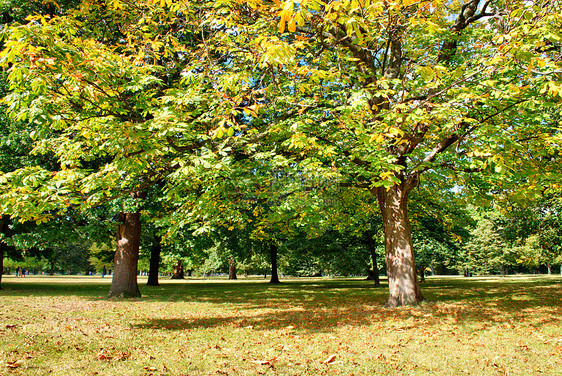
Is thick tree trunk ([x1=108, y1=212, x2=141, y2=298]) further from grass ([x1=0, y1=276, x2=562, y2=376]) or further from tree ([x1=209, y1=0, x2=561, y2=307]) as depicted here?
tree ([x1=209, y1=0, x2=561, y2=307])

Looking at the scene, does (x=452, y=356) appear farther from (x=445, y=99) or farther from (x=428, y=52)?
(x=428, y=52)

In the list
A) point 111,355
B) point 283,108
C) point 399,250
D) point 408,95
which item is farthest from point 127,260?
point 408,95

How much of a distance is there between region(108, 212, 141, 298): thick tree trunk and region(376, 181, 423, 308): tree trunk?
10.7 metres

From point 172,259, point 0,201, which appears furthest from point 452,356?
point 172,259

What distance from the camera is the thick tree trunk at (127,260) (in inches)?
591

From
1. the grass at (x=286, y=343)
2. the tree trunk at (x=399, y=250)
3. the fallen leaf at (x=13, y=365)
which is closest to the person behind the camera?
the fallen leaf at (x=13, y=365)

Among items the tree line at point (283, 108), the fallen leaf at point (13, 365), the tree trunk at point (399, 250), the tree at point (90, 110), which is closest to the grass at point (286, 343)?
the fallen leaf at point (13, 365)

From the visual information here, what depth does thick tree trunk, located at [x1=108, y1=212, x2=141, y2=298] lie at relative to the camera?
591 inches

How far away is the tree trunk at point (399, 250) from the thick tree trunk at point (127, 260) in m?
10.7

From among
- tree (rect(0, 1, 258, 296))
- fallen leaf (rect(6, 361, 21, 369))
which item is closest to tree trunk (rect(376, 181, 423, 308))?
tree (rect(0, 1, 258, 296))

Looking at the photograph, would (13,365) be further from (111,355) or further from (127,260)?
(127,260)

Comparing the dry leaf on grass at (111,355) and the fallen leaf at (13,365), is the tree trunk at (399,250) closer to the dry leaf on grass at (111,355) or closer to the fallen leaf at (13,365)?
the dry leaf on grass at (111,355)

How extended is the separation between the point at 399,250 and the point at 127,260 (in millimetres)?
11264

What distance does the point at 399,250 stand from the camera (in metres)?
10.7
